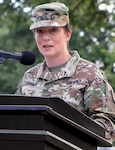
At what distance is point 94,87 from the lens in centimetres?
316

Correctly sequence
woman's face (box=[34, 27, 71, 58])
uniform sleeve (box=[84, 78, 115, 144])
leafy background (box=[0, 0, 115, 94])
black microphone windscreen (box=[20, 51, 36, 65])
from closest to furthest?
black microphone windscreen (box=[20, 51, 36, 65])
uniform sleeve (box=[84, 78, 115, 144])
woman's face (box=[34, 27, 71, 58])
leafy background (box=[0, 0, 115, 94])

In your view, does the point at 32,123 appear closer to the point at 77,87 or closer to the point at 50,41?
the point at 77,87

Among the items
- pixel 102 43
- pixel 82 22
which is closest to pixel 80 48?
pixel 102 43

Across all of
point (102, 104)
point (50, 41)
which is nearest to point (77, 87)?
point (102, 104)

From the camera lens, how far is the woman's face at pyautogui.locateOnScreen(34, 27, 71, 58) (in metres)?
3.24

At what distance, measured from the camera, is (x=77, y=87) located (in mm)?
3174

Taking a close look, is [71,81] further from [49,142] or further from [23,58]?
[49,142]

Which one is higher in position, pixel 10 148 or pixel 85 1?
pixel 85 1

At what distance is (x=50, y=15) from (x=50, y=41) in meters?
0.18

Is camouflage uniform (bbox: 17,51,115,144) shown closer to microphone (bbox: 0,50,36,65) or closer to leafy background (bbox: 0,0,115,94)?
microphone (bbox: 0,50,36,65)

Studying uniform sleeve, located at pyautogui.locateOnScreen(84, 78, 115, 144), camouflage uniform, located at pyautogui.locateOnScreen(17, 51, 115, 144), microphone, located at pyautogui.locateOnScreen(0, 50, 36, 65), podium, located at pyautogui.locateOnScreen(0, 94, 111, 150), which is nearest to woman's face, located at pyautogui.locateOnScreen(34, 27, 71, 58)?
camouflage uniform, located at pyautogui.locateOnScreen(17, 51, 115, 144)

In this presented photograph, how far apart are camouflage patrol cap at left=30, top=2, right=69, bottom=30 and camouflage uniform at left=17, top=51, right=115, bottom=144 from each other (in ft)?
0.69

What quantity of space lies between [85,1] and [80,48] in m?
15.6

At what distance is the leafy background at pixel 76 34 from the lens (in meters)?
9.34
